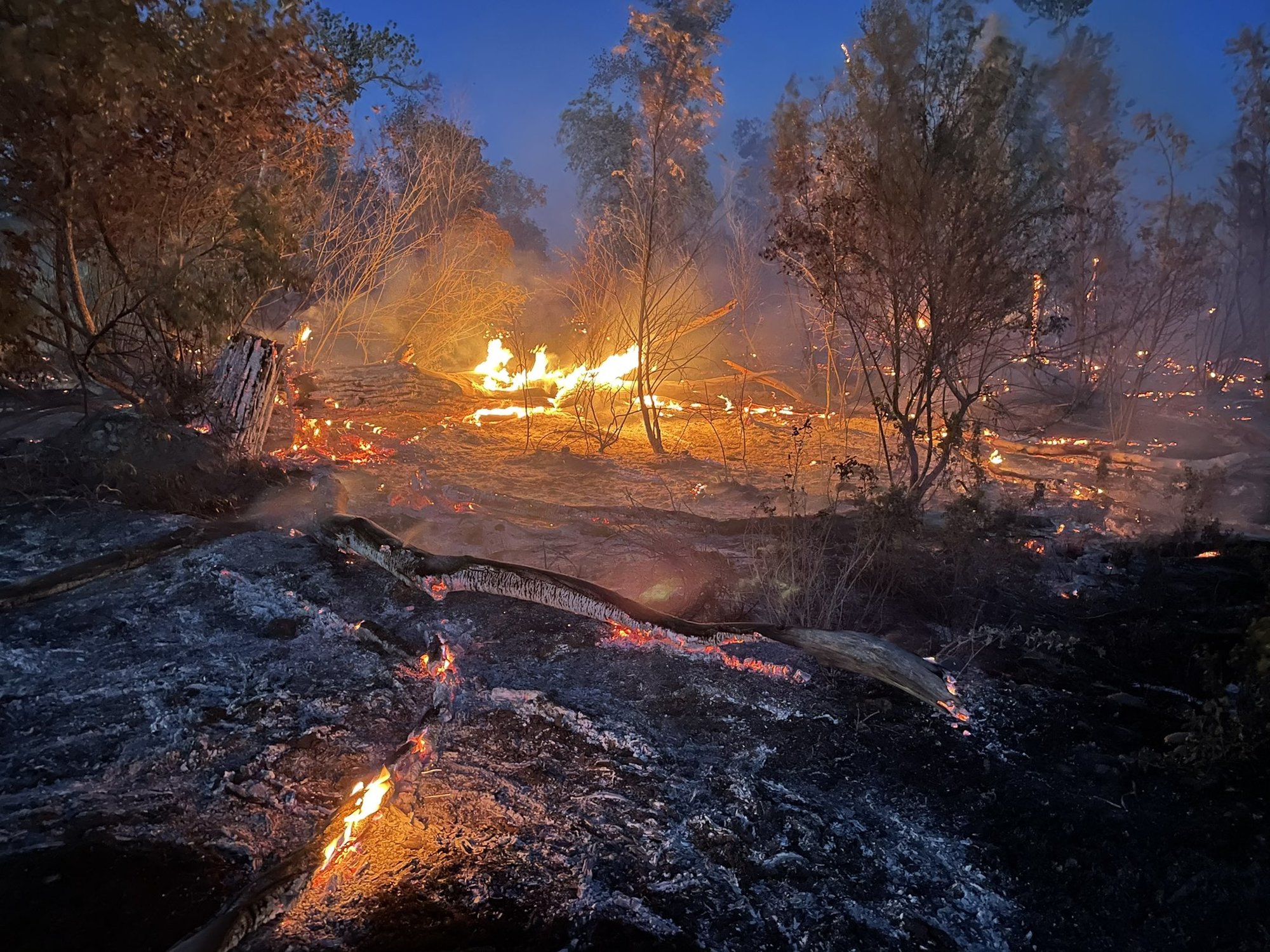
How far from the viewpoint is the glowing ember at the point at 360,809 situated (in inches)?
105

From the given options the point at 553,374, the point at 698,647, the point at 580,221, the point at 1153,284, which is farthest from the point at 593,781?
the point at 1153,284

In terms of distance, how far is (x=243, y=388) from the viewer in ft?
27.3

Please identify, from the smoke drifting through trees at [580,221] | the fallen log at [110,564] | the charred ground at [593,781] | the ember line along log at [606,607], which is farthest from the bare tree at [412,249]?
the charred ground at [593,781]

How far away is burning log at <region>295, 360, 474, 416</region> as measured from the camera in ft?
45.2

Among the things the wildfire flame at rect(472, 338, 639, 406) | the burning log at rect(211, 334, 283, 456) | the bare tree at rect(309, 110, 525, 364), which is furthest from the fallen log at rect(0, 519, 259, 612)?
the bare tree at rect(309, 110, 525, 364)

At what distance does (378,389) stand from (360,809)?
1259 centimetres

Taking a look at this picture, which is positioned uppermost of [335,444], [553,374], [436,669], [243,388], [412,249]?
[412,249]

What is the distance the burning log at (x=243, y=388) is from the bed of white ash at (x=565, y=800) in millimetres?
3891

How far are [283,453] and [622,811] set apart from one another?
8.48m

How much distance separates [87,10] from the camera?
18.6 feet

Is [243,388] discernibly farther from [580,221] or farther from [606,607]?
[580,221]

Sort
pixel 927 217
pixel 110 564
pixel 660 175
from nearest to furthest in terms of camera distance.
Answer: pixel 110 564 < pixel 927 217 < pixel 660 175

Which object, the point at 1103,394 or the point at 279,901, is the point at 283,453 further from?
the point at 1103,394

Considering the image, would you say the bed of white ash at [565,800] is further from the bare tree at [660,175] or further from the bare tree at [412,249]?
the bare tree at [412,249]
